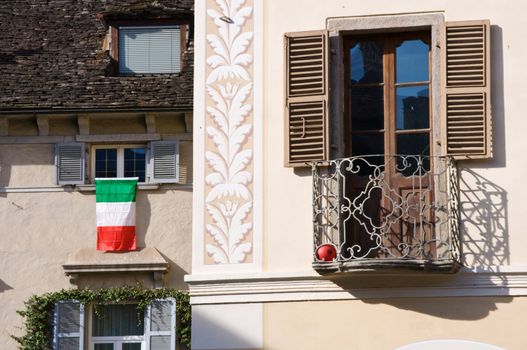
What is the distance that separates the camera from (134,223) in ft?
79.0

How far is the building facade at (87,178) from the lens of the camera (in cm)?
2381

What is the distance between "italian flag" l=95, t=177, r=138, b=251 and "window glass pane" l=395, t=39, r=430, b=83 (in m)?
A: 7.64

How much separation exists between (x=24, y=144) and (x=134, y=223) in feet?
6.56

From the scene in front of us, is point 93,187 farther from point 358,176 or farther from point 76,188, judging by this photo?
point 358,176

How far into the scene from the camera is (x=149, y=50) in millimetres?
25141

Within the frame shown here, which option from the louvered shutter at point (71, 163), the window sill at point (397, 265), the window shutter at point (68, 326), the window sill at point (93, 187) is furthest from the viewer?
the louvered shutter at point (71, 163)

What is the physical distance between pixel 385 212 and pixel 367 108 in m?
1.12

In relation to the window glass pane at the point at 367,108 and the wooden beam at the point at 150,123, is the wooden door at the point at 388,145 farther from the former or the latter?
the wooden beam at the point at 150,123

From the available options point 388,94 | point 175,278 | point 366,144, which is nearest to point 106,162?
point 175,278

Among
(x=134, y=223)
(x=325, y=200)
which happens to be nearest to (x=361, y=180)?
(x=325, y=200)

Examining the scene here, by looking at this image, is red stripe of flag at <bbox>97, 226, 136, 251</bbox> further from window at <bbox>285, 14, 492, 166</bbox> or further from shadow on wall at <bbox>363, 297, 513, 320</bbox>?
shadow on wall at <bbox>363, 297, 513, 320</bbox>

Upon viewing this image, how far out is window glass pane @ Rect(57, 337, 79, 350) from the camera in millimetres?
23672

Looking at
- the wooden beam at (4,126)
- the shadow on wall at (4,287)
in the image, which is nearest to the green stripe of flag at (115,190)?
the wooden beam at (4,126)

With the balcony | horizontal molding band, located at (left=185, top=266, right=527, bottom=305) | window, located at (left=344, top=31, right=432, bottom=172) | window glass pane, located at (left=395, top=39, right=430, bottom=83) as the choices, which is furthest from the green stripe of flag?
window glass pane, located at (left=395, top=39, right=430, bottom=83)
